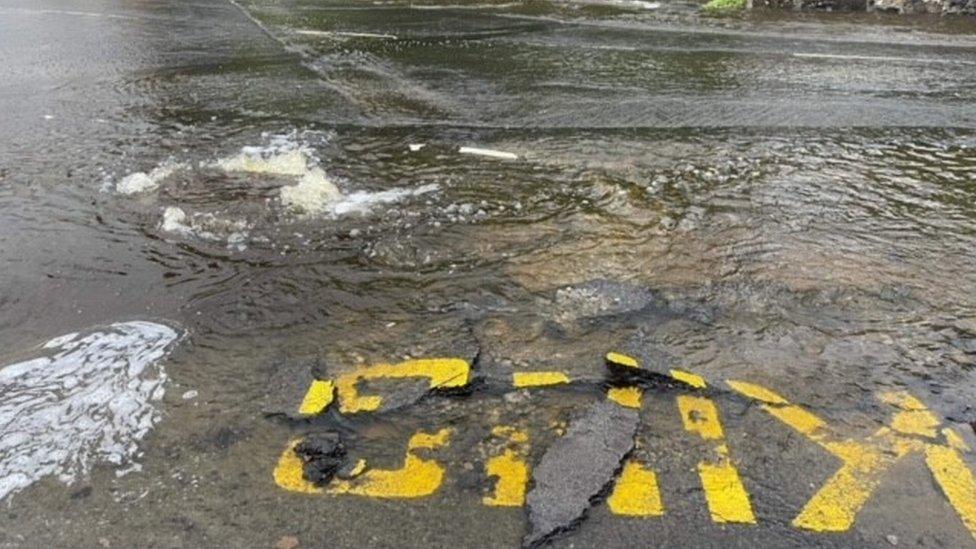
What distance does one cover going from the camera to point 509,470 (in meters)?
2.53

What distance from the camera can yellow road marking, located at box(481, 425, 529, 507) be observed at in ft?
7.89

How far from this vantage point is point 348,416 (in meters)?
2.81

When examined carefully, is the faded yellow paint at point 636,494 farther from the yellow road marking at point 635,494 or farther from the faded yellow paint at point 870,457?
the faded yellow paint at point 870,457

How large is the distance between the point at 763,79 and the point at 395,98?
4026mm

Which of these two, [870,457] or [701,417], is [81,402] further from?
[870,457]

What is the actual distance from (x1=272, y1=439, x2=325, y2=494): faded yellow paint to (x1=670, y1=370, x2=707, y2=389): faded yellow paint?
→ 4.91 ft

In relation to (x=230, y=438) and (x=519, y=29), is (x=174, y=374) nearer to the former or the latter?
(x=230, y=438)

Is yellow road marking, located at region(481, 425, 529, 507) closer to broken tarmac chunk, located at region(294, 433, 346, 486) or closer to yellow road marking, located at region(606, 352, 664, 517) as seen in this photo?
yellow road marking, located at region(606, 352, 664, 517)

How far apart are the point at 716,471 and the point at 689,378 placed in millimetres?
548

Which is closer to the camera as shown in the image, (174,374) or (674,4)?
(174,374)

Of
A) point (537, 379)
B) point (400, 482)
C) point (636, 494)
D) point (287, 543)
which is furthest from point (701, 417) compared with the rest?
point (287, 543)

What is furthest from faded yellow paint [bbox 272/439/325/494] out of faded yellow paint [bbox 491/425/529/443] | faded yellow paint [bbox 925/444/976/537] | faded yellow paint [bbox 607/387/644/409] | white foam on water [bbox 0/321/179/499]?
faded yellow paint [bbox 925/444/976/537]

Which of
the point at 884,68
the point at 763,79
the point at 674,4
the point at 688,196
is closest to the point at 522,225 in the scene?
the point at 688,196

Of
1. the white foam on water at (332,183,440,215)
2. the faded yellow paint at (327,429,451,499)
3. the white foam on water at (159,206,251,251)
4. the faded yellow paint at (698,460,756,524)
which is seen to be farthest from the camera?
the white foam on water at (332,183,440,215)
